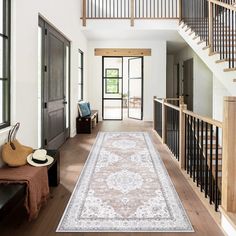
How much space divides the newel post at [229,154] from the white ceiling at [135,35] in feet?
21.5

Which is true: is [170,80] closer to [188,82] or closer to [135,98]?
[188,82]

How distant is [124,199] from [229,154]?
1260 millimetres

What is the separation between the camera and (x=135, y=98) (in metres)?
10.6

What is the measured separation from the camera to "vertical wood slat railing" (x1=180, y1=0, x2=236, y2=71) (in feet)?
15.9

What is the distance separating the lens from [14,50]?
3367mm

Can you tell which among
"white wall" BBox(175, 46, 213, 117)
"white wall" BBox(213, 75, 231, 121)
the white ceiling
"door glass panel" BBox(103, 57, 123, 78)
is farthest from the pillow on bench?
"door glass panel" BBox(103, 57, 123, 78)

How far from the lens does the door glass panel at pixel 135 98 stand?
1050 cm

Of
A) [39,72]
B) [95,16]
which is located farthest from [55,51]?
[95,16]

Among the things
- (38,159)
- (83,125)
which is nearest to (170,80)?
(83,125)

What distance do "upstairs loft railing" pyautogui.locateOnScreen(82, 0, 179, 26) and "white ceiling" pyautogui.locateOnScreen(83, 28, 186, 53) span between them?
396 millimetres

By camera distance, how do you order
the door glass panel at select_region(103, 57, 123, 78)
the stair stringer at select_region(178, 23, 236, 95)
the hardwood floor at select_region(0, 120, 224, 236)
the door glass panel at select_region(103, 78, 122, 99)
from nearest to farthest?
the hardwood floor at select_region(0, 120, 224, 236) → the stair stringer at select_region(178, 23, 236, 95) → the door glass panel at select_region(103, 78, 122, 99) → the door glass panel at select_region(103, 57, 123, 78)

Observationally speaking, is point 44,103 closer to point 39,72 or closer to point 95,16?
point 39,72

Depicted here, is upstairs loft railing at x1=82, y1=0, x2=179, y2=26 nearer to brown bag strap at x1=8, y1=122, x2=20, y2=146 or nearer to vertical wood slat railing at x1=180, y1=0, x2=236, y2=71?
vertical wood slat railing at x1=180, y1=0, x2=236, y2=71

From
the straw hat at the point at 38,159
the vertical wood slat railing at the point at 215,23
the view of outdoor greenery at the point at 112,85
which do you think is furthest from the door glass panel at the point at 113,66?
the straw hat at the point at 38,159
